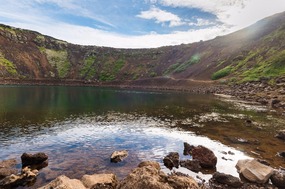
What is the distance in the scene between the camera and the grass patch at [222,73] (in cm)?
15700

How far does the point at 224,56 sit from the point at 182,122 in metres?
145

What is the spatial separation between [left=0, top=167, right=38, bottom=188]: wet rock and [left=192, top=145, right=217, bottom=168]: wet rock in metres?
19.4

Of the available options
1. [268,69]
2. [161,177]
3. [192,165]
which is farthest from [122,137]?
[268,69]

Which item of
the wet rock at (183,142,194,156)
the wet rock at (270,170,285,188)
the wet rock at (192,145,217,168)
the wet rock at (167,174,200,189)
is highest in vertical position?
the wet rock at (167,174,200,189)

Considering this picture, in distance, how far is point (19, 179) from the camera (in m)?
23.6

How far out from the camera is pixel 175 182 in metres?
16.2

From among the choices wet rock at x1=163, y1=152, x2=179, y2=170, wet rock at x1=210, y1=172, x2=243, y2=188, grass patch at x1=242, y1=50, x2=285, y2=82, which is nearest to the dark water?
wet rock at x1=210, y1=172, x2=243, y2=188

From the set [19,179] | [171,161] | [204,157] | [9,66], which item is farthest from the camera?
[9,66]

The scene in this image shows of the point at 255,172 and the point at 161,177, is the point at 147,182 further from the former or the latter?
the point at 255,172

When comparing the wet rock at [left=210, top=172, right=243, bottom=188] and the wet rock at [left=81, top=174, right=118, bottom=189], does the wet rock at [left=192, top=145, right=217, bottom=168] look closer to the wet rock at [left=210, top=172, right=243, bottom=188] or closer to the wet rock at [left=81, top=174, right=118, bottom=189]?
the wet rock at [left=210, top=172, right=243, bottom=188]

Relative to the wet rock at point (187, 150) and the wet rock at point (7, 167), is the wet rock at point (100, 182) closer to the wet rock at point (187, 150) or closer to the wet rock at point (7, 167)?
the wet rock at point (7, 167)

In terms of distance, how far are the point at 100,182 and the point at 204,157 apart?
47.6 feet

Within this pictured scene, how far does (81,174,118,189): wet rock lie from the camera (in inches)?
826

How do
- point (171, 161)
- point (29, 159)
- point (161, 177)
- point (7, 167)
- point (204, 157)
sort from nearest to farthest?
point (161, 177), point (7, 167), point (29, 159), point (171, 161), point (204, 157)
